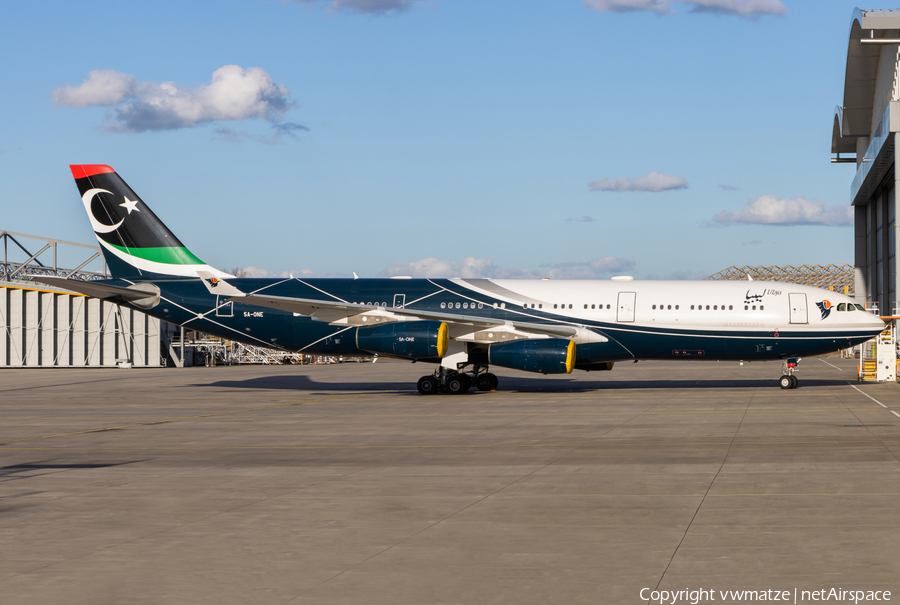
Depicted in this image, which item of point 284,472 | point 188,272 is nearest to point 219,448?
point 284,472

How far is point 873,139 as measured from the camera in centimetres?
4862

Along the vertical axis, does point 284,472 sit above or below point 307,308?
below

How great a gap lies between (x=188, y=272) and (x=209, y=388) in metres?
6.74

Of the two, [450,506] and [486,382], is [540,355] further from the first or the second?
[450,506]

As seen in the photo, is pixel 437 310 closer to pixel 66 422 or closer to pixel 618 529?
pixel 66 422

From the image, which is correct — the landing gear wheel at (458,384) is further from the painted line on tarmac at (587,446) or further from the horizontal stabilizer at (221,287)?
the painted line on tarmac at (587,446)

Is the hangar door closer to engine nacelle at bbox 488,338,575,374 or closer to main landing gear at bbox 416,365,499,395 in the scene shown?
engine nacelle at bbox 488,338,575,374

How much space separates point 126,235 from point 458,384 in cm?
1536

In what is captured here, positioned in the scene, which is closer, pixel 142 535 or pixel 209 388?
pixel 142 535

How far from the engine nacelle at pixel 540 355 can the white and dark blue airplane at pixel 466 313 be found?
1.5 inches

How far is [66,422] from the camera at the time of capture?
2352 centimetres

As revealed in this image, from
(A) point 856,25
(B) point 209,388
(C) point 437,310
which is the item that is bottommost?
(B) point 209,388

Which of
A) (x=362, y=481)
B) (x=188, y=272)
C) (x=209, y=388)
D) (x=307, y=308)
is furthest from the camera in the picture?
(x=209, y=388)

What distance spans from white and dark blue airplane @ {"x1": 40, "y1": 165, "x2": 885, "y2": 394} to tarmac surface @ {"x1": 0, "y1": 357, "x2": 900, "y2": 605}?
22.7 ft
